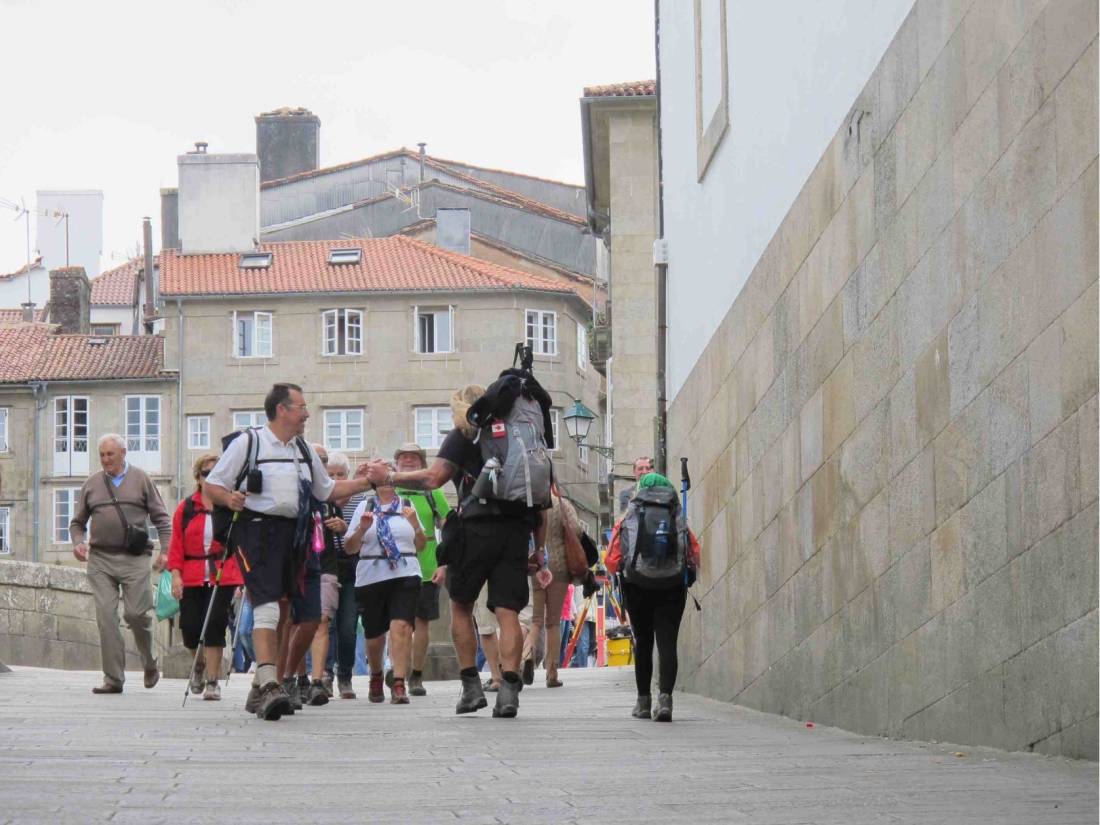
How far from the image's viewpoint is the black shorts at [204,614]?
13.4 meters

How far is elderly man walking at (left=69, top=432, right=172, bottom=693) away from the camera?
47.2ft

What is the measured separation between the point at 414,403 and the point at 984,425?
189ft

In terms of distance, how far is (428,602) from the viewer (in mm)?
14320

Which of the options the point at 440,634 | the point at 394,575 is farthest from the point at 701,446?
the point at 440,634

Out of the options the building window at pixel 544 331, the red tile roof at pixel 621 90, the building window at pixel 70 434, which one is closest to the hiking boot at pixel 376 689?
the red tile roof at pixel 621 90

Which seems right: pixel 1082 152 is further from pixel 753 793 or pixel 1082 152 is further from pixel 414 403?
pixel 414 403

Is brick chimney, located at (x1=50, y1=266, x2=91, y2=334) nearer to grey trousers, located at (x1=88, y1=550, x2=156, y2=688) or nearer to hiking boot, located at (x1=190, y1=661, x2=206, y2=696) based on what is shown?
grey trousers, located at (x1=88, y1=550, x2=156, y2=688)

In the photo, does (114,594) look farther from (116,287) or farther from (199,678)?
(116,287)

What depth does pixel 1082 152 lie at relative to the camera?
638 cm

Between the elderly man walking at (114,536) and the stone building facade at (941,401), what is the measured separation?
441 cm

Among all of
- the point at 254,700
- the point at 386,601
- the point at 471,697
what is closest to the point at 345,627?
the point at 386,601

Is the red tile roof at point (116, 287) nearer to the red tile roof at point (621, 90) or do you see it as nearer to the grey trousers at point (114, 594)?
the red tile roof at point (621, 90)

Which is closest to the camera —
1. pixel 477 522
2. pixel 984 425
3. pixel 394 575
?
pixel 984 425

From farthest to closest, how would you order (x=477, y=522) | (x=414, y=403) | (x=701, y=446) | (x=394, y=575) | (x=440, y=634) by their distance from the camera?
(x=414, y=403) → (x=440, y=634) → (x=701, y=446) → (x=394, y=575) → (x=477, y=522)
